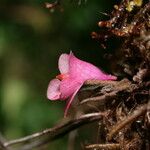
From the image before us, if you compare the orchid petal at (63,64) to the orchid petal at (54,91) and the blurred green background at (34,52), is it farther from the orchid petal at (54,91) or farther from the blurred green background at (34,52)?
the blurred green background at (34,52)

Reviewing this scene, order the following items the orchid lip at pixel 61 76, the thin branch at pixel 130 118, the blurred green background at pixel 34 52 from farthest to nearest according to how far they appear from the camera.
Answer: the blurred green background at pixel 34 52, the orchid lip at pixel 61 76, the thin branch at pixel 130 118

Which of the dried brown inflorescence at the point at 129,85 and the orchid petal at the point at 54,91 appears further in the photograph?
the orchid petal at the point at 54,91

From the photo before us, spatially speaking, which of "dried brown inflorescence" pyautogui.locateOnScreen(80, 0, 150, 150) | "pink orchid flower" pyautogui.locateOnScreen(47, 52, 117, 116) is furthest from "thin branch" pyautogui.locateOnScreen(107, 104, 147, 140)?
"pink orchid flower" pyautogui.locateOnScreen(47, 52, 117, 116)

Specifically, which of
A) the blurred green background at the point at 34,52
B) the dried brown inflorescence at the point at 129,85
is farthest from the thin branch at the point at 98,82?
the blurred green background at the point at 34,52

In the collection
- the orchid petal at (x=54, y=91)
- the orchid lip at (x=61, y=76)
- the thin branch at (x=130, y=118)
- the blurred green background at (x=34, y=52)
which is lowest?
the blurred green background at (x=34, y=52)

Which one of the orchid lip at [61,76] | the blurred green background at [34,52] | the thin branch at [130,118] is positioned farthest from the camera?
the blurred green background at [34,52]

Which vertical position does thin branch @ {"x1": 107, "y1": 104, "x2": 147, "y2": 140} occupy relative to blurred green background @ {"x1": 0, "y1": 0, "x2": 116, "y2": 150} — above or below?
above

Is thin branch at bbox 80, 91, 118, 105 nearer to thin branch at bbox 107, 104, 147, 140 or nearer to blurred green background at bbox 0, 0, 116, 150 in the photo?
thin branch at bbox 107, 104, 147, 140
